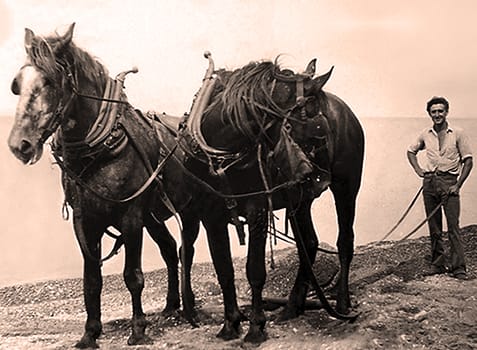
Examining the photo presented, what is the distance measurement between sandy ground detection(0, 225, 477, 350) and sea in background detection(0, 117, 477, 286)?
0.27m

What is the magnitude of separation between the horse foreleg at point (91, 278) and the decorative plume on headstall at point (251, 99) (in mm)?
1047

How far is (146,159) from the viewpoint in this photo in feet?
12.4

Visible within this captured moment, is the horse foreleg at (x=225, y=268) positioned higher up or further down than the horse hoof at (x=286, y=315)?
higher up

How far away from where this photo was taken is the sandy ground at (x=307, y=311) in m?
3.62

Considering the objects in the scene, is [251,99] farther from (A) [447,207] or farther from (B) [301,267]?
(A) [447,207]

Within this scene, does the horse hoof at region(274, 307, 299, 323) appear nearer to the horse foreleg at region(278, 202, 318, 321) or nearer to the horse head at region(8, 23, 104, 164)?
the horse foreleg at region(278, 202, 318, 321)

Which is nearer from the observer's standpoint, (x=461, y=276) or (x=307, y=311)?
(x=307, y=311)

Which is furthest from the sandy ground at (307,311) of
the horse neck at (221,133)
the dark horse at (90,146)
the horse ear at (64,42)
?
the horse ear at (64,42)

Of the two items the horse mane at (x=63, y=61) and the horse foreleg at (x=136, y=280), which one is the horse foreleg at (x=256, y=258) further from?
the horse mane at (x=63, y=61)

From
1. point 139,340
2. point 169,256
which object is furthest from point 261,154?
point 169,256

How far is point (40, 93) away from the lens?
130 inches

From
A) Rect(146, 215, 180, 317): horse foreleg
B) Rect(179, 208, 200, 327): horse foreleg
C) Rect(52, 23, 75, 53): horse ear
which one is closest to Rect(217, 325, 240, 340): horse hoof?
Rect(179, 208, 200, 327): horse foreleg

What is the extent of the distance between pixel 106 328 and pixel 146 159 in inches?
49.7

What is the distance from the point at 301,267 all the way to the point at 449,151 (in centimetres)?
163
